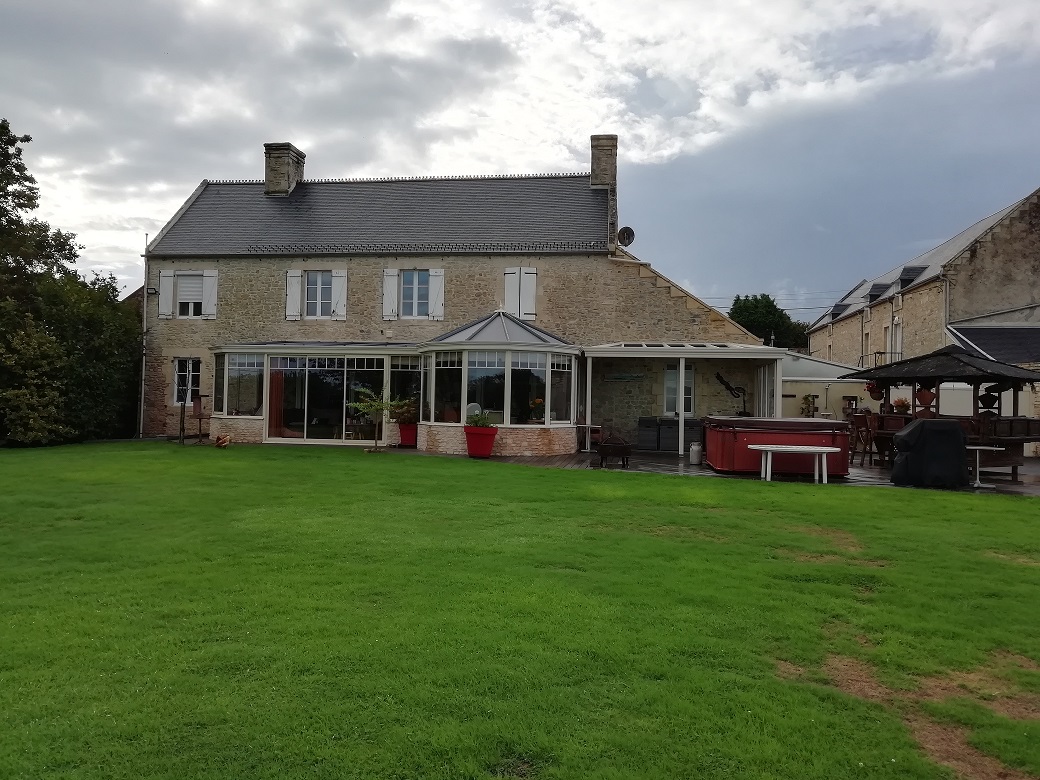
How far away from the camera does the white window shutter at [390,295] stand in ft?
70.6

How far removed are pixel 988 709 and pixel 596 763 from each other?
216 centimetres

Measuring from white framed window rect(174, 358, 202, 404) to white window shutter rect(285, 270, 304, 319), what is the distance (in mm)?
3250

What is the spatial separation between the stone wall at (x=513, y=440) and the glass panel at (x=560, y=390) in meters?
0.34

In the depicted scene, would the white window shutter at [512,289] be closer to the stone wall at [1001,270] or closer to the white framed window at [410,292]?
the white framed window at [410,292]

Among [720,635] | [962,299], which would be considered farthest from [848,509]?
[962,299]

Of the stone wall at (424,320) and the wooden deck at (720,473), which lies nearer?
the wooden deck at (720,473)

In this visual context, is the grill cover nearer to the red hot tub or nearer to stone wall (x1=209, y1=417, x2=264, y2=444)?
the red hot tub

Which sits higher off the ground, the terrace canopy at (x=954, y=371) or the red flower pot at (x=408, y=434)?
the terrace canopy at (x=954, y=371)

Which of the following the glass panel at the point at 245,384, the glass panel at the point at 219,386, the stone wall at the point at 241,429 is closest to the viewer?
the stone wall at the point at 241,429

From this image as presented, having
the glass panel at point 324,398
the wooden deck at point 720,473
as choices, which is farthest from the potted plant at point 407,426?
the wooden deck at point 720,473

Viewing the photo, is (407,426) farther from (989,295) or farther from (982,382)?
(989,295)

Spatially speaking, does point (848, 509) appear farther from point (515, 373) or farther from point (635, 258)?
point (635, 258)

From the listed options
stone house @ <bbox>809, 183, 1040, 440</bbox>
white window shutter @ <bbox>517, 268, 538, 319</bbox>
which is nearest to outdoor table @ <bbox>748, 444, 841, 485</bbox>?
white window shutter @ <bbox>517, 268, 538, 319</bbox>

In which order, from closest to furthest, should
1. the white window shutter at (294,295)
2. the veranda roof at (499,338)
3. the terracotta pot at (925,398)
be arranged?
the terracotta pot at (925,398) < the veranda roof at (499,338) < the white window shutter at (294,295)
